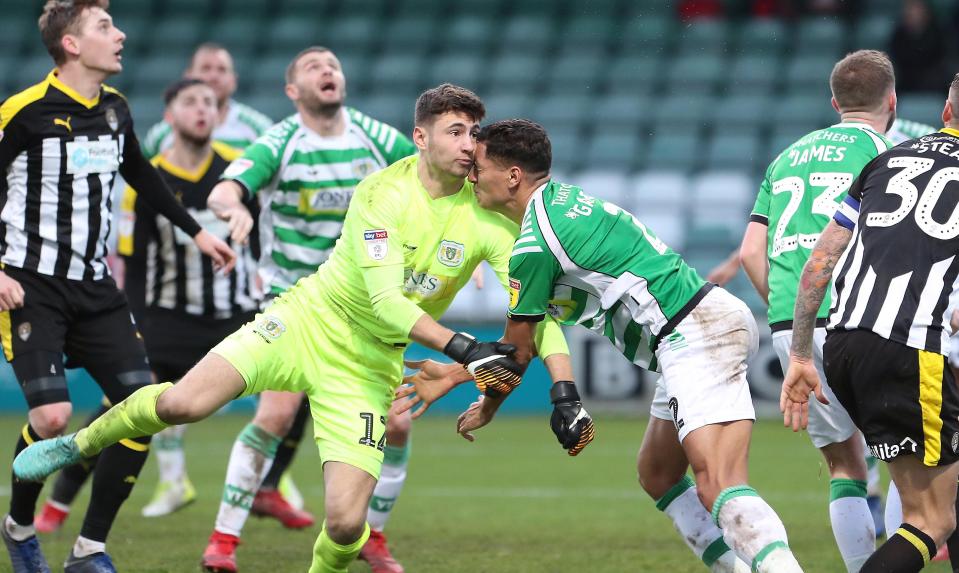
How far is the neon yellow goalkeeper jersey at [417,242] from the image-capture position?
17.5 feet

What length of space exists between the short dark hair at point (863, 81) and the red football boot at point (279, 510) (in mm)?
3922

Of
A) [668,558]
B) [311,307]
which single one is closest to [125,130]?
[311,307]

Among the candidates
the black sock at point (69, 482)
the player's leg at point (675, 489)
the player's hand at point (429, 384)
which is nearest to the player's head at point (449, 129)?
the player's hand at point (429, 384)

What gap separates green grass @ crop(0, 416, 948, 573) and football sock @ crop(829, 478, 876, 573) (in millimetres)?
373

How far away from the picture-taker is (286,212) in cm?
717

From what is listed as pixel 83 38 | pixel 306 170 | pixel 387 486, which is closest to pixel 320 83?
pixel 306 170

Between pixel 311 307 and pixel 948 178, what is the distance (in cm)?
252

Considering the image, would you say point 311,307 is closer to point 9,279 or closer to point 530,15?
point 9,279

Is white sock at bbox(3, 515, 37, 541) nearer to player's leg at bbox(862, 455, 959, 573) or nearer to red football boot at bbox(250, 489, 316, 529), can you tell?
red football boot at bbox(250, 489, 316, 529)

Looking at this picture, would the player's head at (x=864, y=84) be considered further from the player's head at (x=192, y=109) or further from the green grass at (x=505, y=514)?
the player's head at (x=192, y=109)

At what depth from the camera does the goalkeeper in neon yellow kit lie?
Answer: 203 inches

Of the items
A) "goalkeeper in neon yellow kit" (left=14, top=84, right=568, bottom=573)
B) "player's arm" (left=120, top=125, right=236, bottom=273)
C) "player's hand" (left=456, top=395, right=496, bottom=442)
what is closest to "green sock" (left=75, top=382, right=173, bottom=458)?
"goalkeeper in neon yellow kit" (left=14, top=84, right=568, bottom=573)

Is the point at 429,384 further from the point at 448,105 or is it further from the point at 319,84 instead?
the point at 319,84

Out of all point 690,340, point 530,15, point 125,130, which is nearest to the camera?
point 690,340
